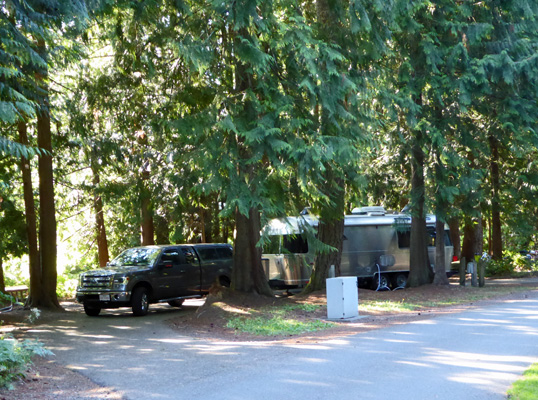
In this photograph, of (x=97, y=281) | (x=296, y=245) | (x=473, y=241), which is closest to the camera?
(x=97, y=281)

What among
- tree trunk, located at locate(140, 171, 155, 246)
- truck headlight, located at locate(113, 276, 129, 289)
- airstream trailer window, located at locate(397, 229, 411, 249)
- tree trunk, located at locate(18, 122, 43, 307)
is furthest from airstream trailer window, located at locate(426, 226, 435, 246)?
tree trunk, located at locate(18, 122, 43, 307)

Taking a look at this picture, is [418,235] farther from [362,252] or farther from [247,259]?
[247,259]

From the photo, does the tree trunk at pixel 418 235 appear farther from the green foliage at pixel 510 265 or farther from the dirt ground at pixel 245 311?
the green foliage at pixel 510 265

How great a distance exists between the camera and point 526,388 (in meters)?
7.27

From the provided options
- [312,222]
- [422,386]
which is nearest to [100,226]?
[312,222]

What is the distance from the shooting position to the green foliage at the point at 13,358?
26.6 ft

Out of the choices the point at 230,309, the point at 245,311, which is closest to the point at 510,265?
the point at 245,311

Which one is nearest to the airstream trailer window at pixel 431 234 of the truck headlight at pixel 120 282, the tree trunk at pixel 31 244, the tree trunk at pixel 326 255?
the tree trunk at pixel 326 255

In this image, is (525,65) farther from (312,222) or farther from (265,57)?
(265,57)

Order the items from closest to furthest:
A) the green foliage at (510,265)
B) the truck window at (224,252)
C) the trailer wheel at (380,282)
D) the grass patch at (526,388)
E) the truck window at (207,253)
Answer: the grass patch at (526,388) → the truck window at (207,253) → the truck window at (224,252) → the trailer wheel at (380,282) → the green foliage at (510,265)

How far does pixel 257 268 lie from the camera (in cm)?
1798

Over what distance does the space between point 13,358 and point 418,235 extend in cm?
1643

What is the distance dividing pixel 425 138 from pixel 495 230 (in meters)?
13.8

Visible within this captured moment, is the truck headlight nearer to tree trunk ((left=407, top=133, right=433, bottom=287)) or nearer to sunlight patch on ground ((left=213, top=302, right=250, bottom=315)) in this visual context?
sunlight patch on ground ((left=213, top=302, right=250, bottom=315))
